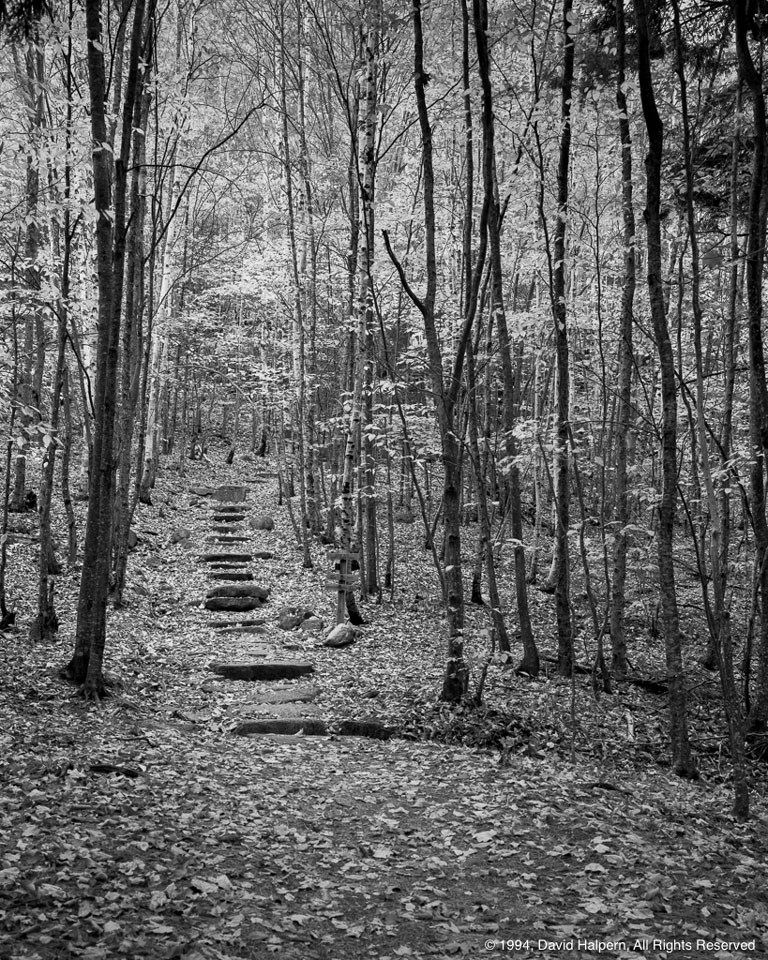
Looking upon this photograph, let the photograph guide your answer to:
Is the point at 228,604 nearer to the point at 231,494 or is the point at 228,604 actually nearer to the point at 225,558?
the point at 225,558

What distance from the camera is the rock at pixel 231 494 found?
809 inches

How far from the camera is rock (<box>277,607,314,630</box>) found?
445 inches

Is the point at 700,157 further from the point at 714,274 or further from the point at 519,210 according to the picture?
the point at 714,274

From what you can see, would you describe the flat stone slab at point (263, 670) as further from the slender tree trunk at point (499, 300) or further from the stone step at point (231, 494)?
the stone step at point (231, 494)

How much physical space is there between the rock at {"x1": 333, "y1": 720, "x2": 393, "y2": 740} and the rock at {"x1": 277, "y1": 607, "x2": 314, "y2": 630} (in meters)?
4.28

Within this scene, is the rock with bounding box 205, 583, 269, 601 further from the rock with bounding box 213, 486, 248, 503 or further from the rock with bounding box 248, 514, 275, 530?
the rock with bounding box 213, 486, 248, 503

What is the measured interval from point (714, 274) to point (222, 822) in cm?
2045

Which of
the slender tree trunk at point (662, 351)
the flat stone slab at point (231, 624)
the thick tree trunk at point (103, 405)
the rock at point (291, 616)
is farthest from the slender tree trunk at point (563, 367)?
the flat stone slab at point (231, 624)

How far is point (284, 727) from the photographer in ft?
23.2

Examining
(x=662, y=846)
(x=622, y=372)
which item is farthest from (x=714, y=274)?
(x=662, y=846)

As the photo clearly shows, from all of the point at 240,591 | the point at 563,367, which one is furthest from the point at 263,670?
the point at 563,367

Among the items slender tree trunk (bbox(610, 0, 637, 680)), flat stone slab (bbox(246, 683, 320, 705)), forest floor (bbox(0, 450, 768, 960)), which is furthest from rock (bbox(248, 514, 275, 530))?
slender tree trunk (bbox(610, 0, 637, 680))

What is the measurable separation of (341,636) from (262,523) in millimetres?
7880

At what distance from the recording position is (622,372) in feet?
31.5
